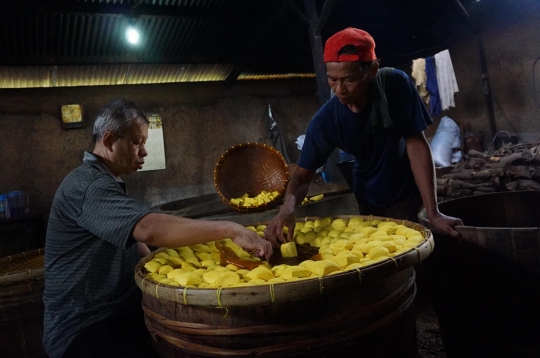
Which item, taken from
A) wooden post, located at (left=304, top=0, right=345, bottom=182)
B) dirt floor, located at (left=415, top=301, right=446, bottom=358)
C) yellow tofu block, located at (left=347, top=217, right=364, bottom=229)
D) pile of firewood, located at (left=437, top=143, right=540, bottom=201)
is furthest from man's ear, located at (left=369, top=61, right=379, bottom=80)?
wooden post, located at (left=304, top=0, right=345, bottom=182)

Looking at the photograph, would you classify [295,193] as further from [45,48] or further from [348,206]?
[45,48]

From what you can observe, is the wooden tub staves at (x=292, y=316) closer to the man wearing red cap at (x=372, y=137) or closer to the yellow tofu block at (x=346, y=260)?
the yellow tofu block at (x=346, y=260)

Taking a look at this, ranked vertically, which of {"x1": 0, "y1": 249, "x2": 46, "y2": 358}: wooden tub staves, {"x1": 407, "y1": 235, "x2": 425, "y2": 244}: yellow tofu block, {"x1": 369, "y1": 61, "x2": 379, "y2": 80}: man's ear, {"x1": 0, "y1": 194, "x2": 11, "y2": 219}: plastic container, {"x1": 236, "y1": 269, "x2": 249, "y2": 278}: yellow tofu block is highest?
{"x1": 369, "y1": 61, "x2": 379, "y2": 80}: man's ear

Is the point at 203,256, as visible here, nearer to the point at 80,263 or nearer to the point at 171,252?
the point at 171,252

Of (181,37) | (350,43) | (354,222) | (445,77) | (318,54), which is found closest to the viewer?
(350,43)

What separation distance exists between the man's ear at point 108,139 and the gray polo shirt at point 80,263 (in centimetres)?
8

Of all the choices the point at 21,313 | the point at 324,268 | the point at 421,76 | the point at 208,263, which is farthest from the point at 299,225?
the point at 421,76

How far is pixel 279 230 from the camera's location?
1.99 m

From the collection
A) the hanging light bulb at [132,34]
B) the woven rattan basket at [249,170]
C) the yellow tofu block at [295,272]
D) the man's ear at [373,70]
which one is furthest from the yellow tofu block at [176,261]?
the hanging light bulb at [132,34]

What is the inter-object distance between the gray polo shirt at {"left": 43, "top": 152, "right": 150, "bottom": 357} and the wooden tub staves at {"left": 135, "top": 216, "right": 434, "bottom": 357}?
0.57 meters

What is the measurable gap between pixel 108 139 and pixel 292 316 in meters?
1.28

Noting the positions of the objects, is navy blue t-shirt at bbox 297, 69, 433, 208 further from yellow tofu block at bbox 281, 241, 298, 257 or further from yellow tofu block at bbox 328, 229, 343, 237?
yellow tofu block at bbox 281, 241, 298, 257

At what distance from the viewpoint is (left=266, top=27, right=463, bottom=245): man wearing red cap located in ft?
6.75

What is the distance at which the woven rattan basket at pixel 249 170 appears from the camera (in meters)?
4.21
